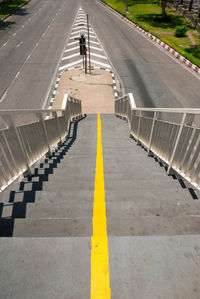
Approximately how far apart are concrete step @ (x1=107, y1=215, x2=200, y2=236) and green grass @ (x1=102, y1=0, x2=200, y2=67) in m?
18.7

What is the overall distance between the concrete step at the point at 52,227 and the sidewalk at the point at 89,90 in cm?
1114

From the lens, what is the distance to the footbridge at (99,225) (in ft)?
5.05

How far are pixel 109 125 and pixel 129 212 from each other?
26.2 ft

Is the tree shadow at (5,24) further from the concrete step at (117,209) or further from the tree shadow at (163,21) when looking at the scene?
the concrete step at (117,209)

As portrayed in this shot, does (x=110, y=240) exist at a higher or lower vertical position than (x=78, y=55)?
higher

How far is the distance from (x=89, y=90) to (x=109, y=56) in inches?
286

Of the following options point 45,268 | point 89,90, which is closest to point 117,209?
point 45,268

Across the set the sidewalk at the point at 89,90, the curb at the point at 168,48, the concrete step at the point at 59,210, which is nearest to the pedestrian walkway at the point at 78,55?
the sidewalk at the point at 89,90

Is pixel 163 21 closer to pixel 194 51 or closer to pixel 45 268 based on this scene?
pixel 194 51

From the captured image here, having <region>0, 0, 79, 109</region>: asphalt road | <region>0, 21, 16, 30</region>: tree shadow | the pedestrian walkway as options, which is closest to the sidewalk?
<region>0, 0, 79, 109</region>: asphalt road

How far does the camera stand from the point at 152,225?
2.08 m

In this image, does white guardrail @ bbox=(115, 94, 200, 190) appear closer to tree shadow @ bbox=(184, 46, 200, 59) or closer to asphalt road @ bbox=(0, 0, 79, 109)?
asphalt road @ bbox=(0, 0, 79, 109)

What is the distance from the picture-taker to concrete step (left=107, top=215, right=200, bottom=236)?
2021mm

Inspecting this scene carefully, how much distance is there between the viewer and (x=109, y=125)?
10016 millimetres
